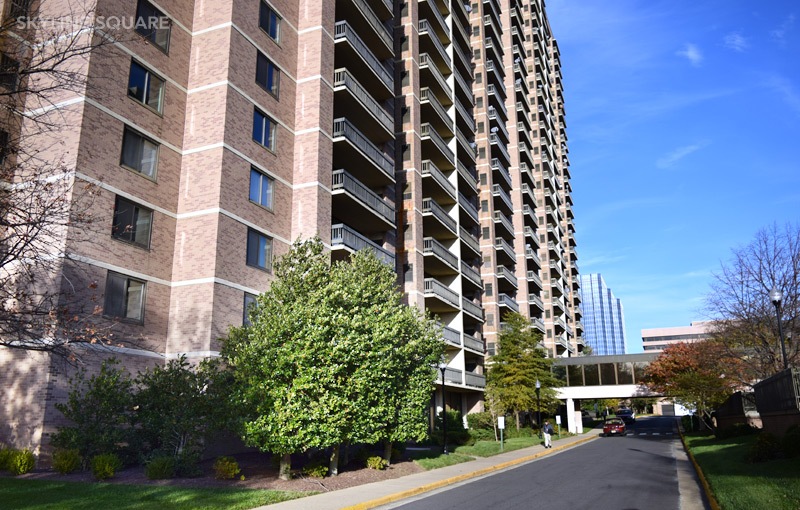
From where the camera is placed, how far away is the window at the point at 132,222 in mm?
23219

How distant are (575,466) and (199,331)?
16.4m

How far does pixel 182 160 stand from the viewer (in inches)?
1061

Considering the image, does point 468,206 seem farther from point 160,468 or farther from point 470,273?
point 160,468

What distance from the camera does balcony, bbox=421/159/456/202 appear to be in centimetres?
4499

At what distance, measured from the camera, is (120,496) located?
47.1 feet

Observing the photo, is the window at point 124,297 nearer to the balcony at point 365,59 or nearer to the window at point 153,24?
the window at point 153,24

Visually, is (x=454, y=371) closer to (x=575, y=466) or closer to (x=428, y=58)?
(x=575, y=466)

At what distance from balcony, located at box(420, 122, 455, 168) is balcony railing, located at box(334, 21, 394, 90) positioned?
213 inches

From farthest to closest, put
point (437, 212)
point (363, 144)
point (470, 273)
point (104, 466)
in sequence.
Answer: point (470, 273), point (437, 212), point (363, 144), point (104, 466)

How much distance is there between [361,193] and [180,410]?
17957mm

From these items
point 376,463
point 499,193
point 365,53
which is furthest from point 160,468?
point 499,193

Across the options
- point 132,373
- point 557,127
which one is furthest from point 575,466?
point 557,127

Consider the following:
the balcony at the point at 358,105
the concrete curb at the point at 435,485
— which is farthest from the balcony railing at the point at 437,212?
the concrete curb at the point at 435,485

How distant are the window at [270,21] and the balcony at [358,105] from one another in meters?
3.88
